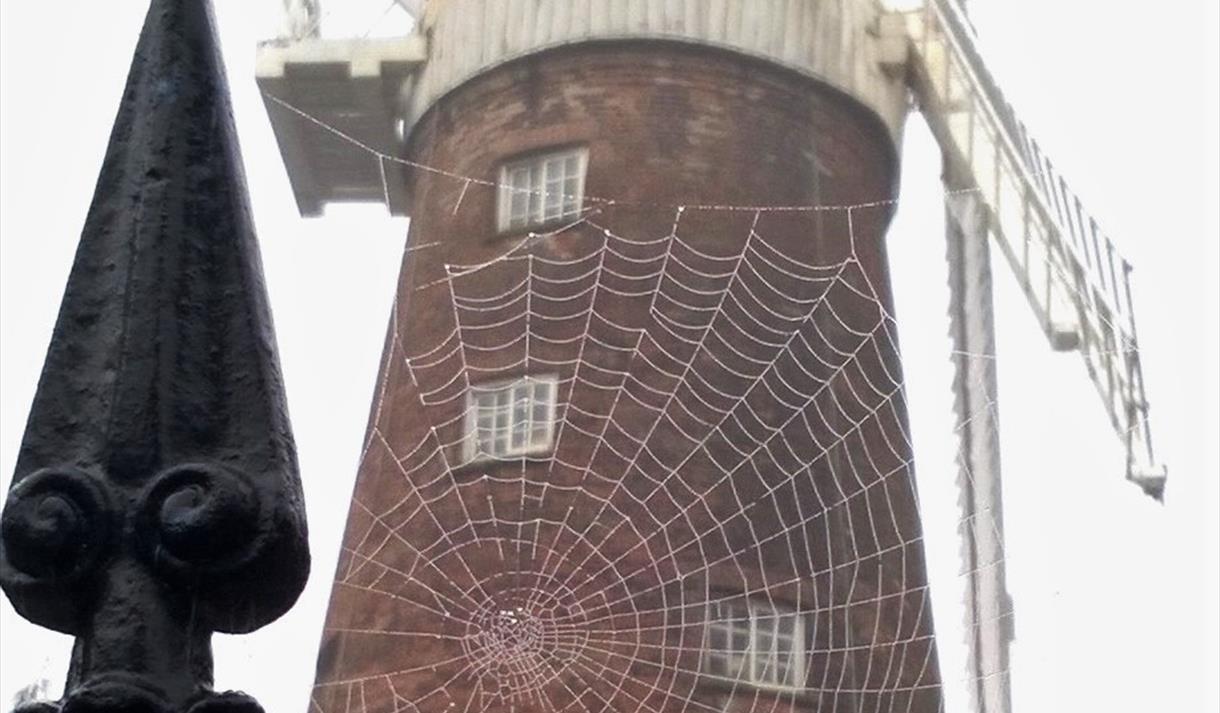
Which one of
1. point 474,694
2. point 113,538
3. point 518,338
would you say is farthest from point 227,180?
point 518,338

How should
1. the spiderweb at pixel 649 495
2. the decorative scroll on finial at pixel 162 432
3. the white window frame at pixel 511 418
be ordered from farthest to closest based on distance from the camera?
the white window frame at pixel 511 418 → the spiderweb at pixel 649 495 → the decorative scroll on finial at pixel 162 432

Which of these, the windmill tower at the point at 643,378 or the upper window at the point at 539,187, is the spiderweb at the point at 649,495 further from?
the upper window at the point at 539,187

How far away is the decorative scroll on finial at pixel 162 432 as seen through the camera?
2.22 metres

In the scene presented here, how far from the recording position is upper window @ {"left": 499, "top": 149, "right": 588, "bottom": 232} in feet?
59.2

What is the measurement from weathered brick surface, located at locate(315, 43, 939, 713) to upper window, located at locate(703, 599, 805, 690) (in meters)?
0.10

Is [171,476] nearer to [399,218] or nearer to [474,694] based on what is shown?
[474,694]

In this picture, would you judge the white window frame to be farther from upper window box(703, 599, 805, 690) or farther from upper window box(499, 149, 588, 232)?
upper window box(703, 599, 805, 690)

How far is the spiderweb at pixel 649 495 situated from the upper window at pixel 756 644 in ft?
0.04

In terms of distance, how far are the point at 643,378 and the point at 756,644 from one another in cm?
184

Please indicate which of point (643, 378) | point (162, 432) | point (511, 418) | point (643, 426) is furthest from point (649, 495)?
point (162, 432)

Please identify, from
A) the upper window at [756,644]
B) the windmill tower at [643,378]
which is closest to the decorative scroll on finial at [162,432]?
the windmill tower at [643,378]

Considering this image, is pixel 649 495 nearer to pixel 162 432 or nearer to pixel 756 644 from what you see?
pixel 756 644

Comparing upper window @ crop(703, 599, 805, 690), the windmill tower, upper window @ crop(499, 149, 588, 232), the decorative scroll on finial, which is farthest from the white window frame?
the decorative scroll on finial

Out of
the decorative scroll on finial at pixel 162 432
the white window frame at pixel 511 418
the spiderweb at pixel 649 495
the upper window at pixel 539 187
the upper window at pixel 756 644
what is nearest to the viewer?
the decorative scroll on finial at pixel 162 432
